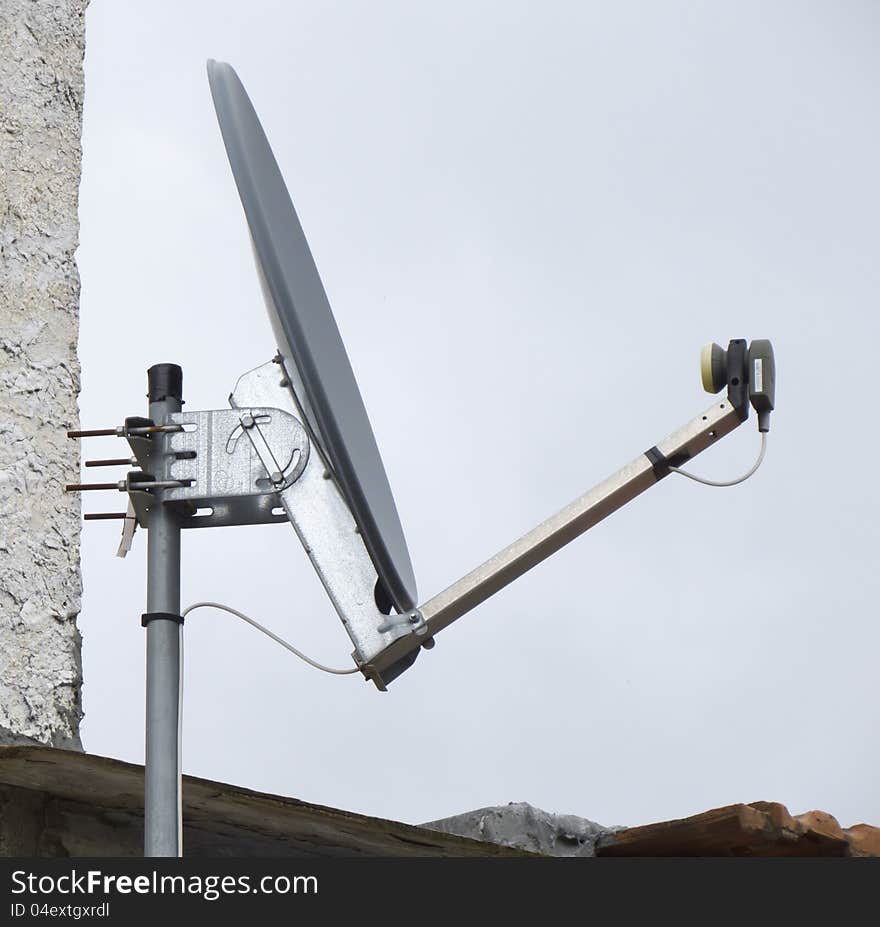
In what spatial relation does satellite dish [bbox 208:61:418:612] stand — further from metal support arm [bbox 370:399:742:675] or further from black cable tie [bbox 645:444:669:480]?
black cable tie [bbox 645:444:669:480]

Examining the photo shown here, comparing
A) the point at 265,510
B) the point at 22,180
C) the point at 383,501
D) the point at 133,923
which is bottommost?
the point at 133,923

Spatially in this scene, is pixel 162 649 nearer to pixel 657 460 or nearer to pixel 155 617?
pixel 155 617

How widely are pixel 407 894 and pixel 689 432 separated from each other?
0.76 meters

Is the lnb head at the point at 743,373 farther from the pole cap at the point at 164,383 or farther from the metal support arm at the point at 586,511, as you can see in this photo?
the pole cap at the point at 164,383

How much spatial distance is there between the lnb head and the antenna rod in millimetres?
778

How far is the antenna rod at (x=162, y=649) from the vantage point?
193 cm

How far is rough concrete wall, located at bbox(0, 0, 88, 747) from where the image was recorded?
2.75 meters

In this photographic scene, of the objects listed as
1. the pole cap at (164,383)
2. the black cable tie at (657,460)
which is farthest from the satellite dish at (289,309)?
the black cable tie at (657,460)

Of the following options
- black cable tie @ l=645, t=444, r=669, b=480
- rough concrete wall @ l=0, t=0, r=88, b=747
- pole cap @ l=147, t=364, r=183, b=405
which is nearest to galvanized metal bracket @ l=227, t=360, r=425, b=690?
pole cap @ l=147, t=364, r=183, b=405

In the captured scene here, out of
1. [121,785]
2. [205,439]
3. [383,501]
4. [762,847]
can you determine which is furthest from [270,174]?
[762,847]

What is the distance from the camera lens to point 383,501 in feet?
8.36

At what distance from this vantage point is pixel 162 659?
6.60 ft

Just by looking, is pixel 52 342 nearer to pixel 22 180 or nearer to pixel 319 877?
pixel 22 180

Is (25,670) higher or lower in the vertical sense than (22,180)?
lower
